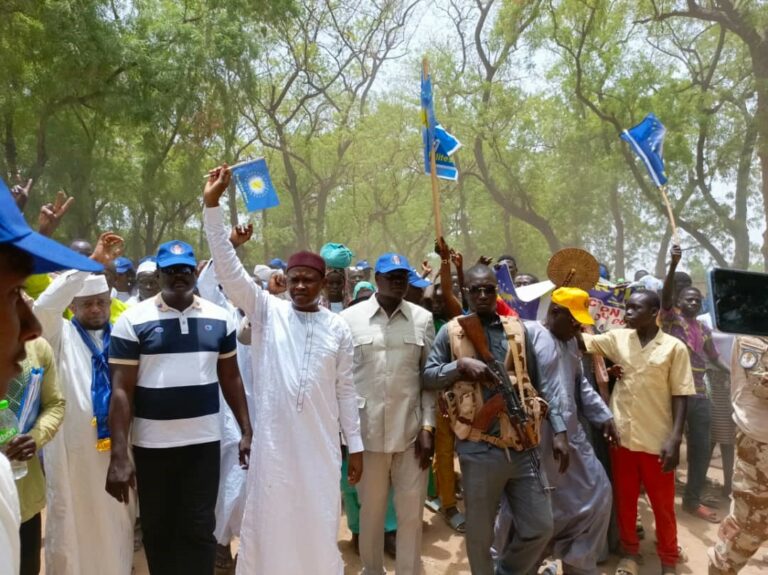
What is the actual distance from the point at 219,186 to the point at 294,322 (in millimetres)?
A: 848

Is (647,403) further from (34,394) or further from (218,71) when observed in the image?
(218,71)

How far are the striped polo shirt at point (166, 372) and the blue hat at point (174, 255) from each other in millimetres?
215

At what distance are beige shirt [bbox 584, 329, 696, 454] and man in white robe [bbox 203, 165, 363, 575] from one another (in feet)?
6.81

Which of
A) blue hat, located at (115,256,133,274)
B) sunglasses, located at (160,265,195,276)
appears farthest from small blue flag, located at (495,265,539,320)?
blue hat, located at (115,256,133,274)

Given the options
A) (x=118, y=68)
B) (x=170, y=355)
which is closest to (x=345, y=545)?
(x=170, y=355)

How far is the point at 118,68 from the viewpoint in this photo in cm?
1206

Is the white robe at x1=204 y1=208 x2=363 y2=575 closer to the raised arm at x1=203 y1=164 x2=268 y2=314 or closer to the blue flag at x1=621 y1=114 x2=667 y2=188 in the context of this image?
the raised arm at x1=203 y1=164 x2=268 y2=314

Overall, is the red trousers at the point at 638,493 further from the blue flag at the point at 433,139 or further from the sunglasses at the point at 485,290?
the blue flag at the point at 433,139

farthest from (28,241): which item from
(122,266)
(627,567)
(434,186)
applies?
(122,266)

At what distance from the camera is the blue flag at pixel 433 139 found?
164 inches

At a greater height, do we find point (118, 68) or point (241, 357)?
point (118, 68)

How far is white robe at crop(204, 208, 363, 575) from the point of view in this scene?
10.1 ft

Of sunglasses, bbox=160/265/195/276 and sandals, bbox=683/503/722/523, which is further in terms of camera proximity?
sandals, bbox=683/503/722/523

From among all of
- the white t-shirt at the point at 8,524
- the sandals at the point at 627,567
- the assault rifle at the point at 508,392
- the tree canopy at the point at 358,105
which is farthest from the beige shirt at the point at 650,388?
the tree canopy at the point at 358,105
